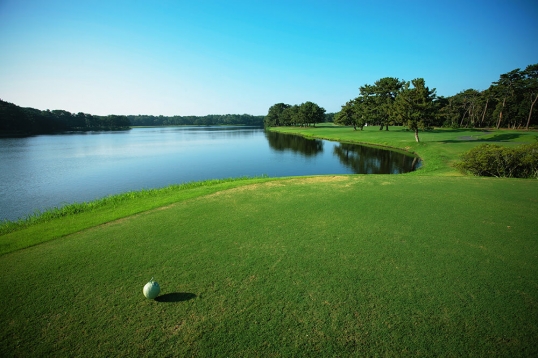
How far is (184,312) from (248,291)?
1.22 metres

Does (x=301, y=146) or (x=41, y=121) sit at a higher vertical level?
A: (x=41, y=121)

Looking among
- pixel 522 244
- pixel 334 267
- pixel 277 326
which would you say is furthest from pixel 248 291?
pixel 522 244

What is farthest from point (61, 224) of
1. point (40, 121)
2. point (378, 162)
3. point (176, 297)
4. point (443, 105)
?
point (40, 121)

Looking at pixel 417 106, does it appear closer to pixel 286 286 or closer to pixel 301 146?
pixel 301 146

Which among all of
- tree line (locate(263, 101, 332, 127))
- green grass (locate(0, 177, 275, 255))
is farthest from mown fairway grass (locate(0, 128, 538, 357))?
tree line (locate(263, 101, 332, 127))

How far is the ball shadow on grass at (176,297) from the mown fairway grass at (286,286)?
0.11ft

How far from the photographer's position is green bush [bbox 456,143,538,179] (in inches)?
616

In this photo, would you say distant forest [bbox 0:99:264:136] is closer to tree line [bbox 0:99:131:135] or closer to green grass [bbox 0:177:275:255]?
tree line [bbox 0:99:131:135]

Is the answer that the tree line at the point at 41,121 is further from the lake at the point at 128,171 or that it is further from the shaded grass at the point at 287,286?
the shaded grass at the point at 287,286

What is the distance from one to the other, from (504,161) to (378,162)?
14639mm

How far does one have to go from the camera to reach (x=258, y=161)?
33250mm

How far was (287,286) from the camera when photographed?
5160 mm

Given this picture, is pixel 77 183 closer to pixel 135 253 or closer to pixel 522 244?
pixel 135 253

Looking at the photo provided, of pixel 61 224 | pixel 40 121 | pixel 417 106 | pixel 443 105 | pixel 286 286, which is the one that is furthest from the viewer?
pixel 40 121
